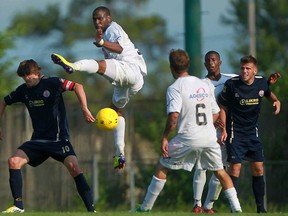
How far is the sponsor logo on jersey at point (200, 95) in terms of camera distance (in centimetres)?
1488

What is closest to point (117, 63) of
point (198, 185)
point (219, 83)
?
point (219, 83)

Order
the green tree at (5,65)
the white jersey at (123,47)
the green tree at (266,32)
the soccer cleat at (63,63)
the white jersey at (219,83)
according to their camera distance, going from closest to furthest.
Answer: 1. the soccer cleat at (63,63)
2. the white jersey at (123,47)
3. the white jersey at (219,83)
4. the green tree at (5,65)
5. the green tree at (266,32)

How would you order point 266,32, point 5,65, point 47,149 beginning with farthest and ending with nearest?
1. point 266,32
2. point 5,65
3. point 47,149

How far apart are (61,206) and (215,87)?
33.7 feet

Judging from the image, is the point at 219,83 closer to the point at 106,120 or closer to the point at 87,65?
the point at 106,120

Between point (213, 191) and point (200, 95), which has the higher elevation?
point (200, 95)

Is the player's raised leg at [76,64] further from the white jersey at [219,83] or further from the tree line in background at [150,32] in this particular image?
the tree line in background at [150,32]

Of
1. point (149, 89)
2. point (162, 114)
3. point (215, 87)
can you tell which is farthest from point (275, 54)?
point (215, 87)

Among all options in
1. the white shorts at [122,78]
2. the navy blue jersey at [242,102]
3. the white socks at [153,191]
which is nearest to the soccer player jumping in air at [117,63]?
the white shorts at [122,78]

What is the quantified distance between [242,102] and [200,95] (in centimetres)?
176

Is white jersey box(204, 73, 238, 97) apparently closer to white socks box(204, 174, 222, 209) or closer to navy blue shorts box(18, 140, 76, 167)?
white socks box(204, 174, 222, 209)

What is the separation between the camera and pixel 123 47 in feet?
53.7

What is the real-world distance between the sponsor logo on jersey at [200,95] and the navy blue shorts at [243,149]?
1.82 m

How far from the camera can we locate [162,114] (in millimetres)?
27500
